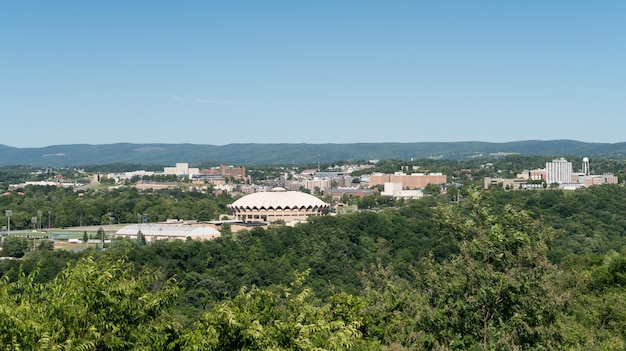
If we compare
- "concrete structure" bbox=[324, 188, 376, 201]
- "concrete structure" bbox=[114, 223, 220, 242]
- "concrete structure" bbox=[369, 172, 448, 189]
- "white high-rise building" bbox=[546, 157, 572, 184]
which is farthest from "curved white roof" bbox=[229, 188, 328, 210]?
"white high-rise building" bbox=[546, 157, 572, 184]

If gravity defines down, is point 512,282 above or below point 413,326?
above

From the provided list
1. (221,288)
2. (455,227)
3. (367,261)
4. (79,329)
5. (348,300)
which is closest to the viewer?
(79,329)

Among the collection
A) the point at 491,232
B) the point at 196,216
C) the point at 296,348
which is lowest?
the point at 196,216

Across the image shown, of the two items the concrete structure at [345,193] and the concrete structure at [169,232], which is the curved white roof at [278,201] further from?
the concrete structure at [345,193]

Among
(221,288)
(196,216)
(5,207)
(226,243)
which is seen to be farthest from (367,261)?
(5,207)

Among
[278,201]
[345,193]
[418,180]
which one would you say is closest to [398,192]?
[345,193]

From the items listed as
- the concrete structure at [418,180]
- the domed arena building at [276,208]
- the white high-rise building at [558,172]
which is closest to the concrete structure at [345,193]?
the concrete structure at [418,180]

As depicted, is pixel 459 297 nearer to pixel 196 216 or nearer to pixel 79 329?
pixel 79 329

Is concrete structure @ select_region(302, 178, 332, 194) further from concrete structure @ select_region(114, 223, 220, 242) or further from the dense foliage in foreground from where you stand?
the dense foliage in foreground

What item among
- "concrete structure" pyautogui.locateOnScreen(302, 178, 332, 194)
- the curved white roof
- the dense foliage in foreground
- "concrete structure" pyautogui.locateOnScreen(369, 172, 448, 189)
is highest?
the dense foliage in foreground
